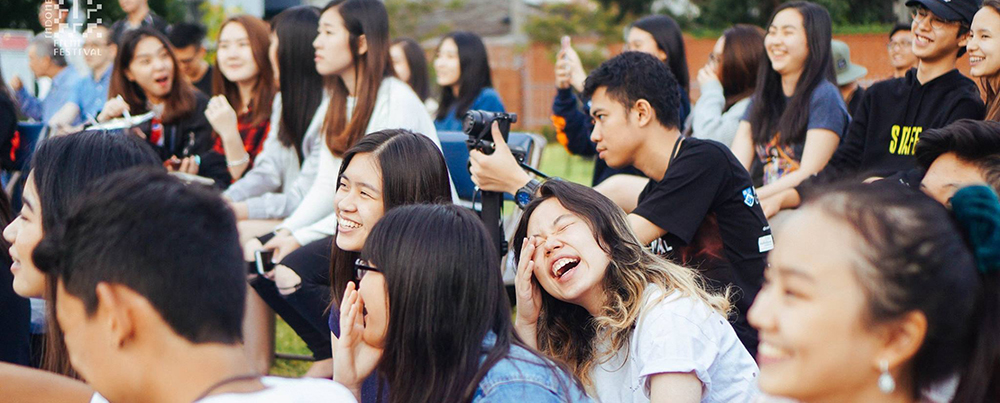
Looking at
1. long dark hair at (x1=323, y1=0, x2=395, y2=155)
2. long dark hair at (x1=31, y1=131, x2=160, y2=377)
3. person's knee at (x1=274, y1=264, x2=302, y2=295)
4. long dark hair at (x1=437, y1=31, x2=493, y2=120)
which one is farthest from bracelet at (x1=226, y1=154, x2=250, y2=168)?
long dark hair at (x1=31, y1=131, x2=160, y2=377)

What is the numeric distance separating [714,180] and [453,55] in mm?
3390

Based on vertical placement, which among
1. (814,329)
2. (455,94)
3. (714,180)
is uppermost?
(814,329)

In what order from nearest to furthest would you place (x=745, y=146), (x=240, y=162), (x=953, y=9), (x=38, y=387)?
(x=38, y=387), (x=953, y=9), (x=745, y=146), (x=240, y=162)

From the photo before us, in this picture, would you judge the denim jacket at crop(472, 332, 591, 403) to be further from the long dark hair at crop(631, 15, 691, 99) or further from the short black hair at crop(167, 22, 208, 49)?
the short black hair at crop(167, 22, 208, 49)

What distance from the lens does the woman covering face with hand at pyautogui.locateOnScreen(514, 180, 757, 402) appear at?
2.35m

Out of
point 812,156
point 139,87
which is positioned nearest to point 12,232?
point 139,87

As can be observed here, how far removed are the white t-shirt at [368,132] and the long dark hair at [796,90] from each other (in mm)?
1516

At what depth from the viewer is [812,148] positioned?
3965 mm

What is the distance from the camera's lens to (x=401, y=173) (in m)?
2.97

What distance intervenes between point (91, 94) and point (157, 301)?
200 inches

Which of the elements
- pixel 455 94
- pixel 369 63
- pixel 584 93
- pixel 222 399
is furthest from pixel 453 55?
pixel 222 399

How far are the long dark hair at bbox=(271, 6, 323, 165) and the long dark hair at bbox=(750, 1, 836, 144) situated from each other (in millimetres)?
2143

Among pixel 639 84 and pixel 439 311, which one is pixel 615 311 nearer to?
pixel 439 311

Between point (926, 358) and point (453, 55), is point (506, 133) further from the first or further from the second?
point (453, 55)
